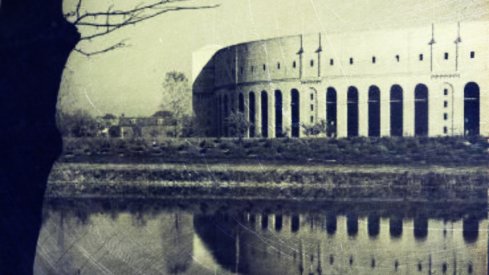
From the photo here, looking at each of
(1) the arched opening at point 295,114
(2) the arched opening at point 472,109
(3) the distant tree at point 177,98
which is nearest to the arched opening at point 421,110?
(2) the arched opening at point 472,109

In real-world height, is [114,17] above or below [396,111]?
above

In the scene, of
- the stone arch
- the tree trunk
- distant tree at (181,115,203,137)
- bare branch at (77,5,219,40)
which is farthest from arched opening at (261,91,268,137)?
the tree trunk

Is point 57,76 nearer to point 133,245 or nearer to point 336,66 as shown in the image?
point 133,245

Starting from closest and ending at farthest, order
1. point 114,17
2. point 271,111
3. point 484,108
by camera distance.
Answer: point 484,108 < point 271,111 < point 114,17

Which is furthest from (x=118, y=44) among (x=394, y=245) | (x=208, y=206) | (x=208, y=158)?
(x=394, y=245)

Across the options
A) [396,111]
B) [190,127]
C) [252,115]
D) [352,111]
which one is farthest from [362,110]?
[190,127]

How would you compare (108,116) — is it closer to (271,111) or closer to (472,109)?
(271,111)

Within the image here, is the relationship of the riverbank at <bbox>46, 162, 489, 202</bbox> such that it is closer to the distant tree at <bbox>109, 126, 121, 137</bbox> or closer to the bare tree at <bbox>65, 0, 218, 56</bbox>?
the distant tree at <bbox>109, 126, 121, 137</bbox>
